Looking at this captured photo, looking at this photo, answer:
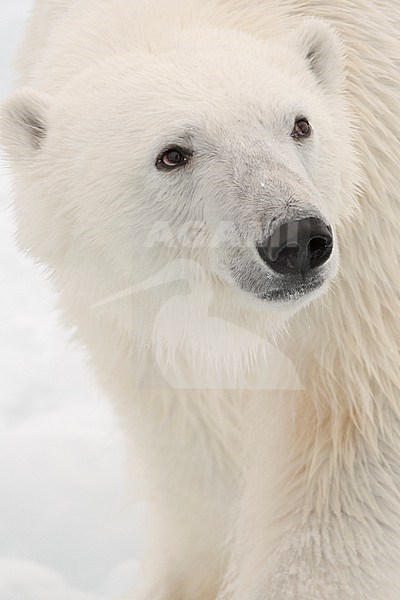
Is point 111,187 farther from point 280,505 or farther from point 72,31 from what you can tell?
point 280,505

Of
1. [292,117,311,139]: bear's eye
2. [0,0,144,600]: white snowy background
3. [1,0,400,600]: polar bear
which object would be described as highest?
[292,117,311,139]: bear's eye

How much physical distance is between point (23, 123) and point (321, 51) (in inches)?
27.1

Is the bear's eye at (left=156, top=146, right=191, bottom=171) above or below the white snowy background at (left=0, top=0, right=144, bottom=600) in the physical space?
above

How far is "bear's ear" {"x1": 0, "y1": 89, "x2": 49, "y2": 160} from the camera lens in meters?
2.63

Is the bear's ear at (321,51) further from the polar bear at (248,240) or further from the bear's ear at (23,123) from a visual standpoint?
the bear's ear at (23,123)

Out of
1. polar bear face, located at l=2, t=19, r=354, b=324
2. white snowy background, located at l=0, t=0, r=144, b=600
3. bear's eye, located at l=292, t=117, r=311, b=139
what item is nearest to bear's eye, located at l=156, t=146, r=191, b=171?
polar bear face, located at l=2, t=19, r=354, b=324

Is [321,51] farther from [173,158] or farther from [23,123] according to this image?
[23,123]

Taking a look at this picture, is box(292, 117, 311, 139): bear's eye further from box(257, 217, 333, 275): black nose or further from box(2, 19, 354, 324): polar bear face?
box(257, 217, 333, 275): black nose

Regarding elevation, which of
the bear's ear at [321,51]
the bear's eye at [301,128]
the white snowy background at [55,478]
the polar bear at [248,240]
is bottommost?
the white snowy background at [55,478]

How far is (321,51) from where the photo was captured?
2.72 m

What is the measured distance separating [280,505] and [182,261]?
72cm

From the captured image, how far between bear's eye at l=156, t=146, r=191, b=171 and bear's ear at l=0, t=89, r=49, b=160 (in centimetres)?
33

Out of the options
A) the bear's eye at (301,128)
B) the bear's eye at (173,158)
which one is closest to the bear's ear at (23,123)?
the bear's eye at (173,158)

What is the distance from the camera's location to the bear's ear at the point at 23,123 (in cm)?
263
